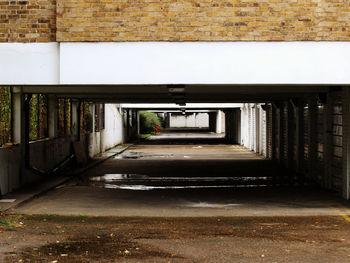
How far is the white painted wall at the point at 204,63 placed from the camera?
10852 millimetres

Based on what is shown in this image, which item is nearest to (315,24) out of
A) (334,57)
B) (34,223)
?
(334,57)

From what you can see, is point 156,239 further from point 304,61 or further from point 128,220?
point 304,61

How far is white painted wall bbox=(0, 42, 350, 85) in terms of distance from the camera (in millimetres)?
10852

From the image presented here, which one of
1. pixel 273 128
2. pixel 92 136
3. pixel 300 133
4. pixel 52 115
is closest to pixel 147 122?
pixel 92 136

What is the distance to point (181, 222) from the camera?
34.9 ft

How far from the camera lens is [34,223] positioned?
413 inches

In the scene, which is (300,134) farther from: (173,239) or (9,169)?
(173,239)

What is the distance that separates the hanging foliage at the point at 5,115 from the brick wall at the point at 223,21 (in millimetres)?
5361

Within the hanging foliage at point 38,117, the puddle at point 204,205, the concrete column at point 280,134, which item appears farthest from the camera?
the concrete column at point 280,134

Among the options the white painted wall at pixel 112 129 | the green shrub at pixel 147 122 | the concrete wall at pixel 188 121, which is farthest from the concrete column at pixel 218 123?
the concrete wall at pixel 188 121

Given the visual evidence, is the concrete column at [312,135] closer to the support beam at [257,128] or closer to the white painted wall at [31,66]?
the white painted wall at [31,66]

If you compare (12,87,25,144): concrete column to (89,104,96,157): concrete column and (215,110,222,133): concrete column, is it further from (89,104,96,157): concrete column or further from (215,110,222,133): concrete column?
(215,110,222,133): concrete column

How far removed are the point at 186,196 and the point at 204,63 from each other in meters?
4.61

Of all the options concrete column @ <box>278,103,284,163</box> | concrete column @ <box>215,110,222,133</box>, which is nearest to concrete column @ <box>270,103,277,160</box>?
concrete column @ <box>278,103,284,163</box>
